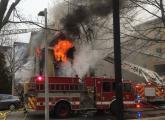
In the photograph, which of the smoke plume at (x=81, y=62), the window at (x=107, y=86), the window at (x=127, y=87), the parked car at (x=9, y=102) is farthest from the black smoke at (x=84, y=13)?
the parked car at (x=9, y=102)

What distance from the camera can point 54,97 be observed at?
21.8 metres

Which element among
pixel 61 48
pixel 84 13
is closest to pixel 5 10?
pixel 84 13

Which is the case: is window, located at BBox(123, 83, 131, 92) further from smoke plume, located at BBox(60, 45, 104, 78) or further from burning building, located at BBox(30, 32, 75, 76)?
burning building, located at BBox(30, 32, 75, 76)

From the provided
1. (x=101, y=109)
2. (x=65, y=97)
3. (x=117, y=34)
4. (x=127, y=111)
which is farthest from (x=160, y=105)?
(x=117, y=34)

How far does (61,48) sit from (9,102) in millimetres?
8265

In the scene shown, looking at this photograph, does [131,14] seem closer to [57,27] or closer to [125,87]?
[57,27]

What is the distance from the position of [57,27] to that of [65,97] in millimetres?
4493

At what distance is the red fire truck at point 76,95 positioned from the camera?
21.6m

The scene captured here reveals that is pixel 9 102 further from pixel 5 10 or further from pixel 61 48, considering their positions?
pixel 5 10

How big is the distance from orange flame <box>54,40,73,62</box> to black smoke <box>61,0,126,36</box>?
2681mm

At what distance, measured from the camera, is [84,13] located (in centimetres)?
1474

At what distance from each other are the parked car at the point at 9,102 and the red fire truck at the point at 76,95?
6.46m

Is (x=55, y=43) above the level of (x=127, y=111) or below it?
above

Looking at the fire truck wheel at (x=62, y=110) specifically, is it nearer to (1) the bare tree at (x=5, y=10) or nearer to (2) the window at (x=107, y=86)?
(2) the window at (x=107, y=86)
